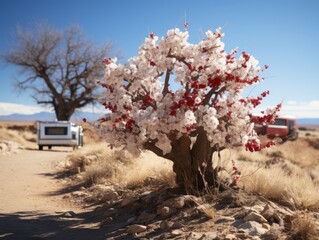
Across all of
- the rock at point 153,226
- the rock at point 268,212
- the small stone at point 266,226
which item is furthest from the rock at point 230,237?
the rock at point 153,226

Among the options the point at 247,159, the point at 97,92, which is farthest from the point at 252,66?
the point at 97,92

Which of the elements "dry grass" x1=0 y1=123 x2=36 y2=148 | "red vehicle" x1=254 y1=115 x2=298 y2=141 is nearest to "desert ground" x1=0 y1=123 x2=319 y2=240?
"red vehicle" x1=254 y1=115 x2=298 y2=141

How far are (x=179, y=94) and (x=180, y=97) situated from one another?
5.7 inches

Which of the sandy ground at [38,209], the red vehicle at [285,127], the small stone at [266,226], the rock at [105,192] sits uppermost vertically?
the red vehicle at [285,127]

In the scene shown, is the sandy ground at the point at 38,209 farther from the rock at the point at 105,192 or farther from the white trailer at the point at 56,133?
the white trailer at the point at 56,133

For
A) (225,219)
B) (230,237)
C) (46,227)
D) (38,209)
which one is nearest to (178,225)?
(225,219)

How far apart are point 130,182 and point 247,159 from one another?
390 inches

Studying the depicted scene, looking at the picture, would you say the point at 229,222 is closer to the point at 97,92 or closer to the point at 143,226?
the point at 143,226

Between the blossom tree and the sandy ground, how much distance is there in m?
1.70

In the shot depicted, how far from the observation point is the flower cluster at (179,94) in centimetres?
652

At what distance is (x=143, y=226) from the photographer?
6.39m

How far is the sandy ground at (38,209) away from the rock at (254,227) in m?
2.33

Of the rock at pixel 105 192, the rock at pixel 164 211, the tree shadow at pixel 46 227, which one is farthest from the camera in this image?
the rock at pixel 105 192

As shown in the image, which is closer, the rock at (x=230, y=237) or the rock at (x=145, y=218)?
the rock at (x=230, y=237)
